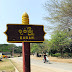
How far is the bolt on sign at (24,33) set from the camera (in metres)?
6.12

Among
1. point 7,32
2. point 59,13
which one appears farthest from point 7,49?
point 7,32

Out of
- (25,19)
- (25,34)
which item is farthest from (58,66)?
(25,34)

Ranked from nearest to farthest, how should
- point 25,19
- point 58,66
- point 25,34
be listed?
1. point 25,34
2. point 25,19
3. point 58,66

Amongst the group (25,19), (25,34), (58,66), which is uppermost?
(25,19)

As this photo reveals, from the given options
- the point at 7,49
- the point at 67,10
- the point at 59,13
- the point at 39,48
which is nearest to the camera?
the point at 67,10

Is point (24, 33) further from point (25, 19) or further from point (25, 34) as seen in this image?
point (25, 19)

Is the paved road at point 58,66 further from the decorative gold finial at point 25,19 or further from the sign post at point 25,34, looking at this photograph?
the decorative gold finial at point 25,19

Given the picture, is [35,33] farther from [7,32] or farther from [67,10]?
[67,10]

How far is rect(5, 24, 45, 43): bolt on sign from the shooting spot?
6.12 metres

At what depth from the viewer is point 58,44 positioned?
30938 millimetres

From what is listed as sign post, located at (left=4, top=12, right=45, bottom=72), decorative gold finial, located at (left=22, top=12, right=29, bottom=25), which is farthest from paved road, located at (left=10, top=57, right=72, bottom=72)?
decorative gold finial, located at (left=22, top=12, right=29, bottom=25)

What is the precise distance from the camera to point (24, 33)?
245 inches

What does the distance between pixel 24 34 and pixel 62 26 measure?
6.30 meters

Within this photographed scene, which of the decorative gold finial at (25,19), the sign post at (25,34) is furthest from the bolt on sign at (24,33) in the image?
the decorative gold finial at (25,19)
